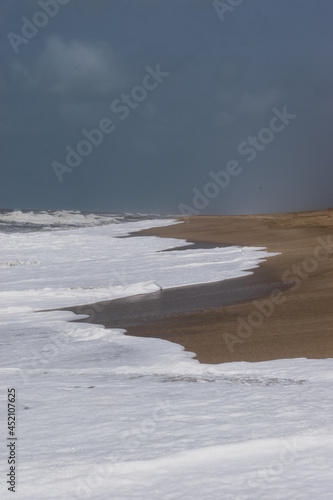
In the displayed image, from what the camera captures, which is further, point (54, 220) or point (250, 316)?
point (54, 220)

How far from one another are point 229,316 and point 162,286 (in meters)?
2.99

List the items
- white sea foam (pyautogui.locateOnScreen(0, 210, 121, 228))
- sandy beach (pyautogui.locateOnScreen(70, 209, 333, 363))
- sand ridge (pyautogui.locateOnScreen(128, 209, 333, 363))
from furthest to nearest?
white sea foam (pyautogui.locateOnScreen(0, 210, 121, 228)) → sandy beach (pyautogui.locateOnScreen(70, 209, 333, 363)) → sand ridge (pyautogui.locateOnScreen(128, 209, 333, 363))

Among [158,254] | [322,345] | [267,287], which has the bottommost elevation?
[322,345]

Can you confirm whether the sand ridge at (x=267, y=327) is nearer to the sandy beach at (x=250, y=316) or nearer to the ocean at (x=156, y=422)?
the sandy beach at (x=250, y=316)

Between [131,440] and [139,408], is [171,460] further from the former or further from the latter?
[139,408]

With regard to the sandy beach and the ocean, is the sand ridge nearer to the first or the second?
the sandy beach

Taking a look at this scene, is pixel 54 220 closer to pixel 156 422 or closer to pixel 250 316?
pixel 250 316

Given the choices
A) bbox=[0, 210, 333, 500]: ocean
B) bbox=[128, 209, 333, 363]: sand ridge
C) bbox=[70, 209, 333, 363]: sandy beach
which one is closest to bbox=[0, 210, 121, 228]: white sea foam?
bbox=[70, 209, 333, 363]: sandy beach

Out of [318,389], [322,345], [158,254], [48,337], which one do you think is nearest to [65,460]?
[318,389]

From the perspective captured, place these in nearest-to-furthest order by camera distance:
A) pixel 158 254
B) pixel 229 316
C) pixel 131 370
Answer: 1. pixel 131 370
2. pixel 229 316
3. pixel 158 254

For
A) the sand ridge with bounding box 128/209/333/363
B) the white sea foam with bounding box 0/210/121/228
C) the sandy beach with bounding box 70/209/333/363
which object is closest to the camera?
the sand ridge with bounding box 128/209/333/363

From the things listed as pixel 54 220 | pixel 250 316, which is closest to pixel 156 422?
pixel 250 316

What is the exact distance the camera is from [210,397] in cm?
371

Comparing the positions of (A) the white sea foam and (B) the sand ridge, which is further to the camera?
(A) the white sea foam
